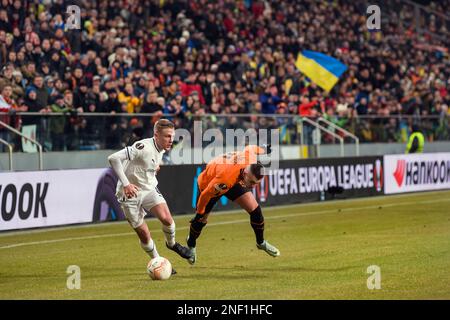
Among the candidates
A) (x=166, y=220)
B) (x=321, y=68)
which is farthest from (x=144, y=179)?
(x=321, y=68)

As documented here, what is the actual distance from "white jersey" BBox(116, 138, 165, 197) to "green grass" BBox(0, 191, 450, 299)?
1.20 metres

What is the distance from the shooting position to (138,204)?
12.6 metres

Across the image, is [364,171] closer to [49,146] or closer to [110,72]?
[110,72]

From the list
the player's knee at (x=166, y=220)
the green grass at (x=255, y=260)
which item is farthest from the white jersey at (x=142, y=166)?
the green grass at (x=255, y=260)

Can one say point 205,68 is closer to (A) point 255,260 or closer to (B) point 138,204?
(A) point 255,260

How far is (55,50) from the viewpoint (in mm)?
22688

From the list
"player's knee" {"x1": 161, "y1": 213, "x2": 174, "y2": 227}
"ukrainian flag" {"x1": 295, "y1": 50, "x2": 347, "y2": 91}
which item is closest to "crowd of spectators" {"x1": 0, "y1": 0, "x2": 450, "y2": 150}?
"ukrainian flag" {"x1": 295, "y1": 50, "x2": 347, "y2": 91}

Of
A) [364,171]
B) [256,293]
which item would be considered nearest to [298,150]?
[364,171]

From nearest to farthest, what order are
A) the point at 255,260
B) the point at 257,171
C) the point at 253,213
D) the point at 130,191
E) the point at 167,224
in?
the point at 130,191 < the point at 167,224 < the point at 257,171 < the point at 253,213 < the point at 255,260

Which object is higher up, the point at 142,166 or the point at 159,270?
the point at 142,166

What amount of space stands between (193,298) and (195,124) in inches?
526

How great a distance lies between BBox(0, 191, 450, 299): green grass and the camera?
11.0 metres

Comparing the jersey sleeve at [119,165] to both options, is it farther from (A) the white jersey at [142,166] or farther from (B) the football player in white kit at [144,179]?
(A) the white jersey at [142,166]

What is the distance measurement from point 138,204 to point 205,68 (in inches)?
606
